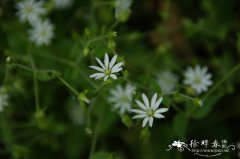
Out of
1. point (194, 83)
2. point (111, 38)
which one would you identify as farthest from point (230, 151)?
point (111, 38)

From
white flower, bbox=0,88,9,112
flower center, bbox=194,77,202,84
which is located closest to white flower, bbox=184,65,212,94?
flower center, bbox=194,77,202,84

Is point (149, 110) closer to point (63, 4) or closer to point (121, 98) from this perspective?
point (121, 98)

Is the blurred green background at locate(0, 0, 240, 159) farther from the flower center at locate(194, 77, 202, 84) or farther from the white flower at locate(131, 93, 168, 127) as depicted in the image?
the white flower at locate(131, 93, 168, 127)

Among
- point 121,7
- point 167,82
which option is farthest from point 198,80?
point 121,7

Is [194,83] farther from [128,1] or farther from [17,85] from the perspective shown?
[17,85]

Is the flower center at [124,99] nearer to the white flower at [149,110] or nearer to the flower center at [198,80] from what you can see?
the flower center at [198,80]
